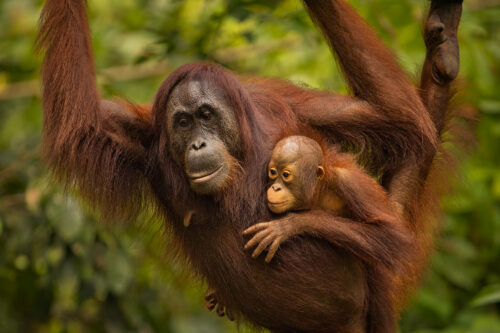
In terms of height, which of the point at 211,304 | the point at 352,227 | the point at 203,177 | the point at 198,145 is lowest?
the point at 211,304

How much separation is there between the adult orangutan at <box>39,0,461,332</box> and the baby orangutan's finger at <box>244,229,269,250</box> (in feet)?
0.26

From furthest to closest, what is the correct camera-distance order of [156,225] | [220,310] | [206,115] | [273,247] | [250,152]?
[156,225]
[220,310]
[250,152]
[206,115]
[273,247]

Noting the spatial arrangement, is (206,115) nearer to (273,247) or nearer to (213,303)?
(273,247)

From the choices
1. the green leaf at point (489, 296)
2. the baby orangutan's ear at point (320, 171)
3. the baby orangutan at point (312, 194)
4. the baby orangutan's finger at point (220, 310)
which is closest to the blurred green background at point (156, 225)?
the green leaf at point (489, 296)

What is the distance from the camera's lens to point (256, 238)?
12.8 feet

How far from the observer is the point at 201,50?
5.54 metres

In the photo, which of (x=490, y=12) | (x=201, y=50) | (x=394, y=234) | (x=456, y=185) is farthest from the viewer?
(x=490, y=12)

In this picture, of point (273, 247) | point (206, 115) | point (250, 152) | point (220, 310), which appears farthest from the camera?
point (220, 310)

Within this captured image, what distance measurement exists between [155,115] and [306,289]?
3.98ft

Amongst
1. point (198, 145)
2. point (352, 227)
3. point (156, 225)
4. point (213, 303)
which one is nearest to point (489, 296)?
point (352, 227)

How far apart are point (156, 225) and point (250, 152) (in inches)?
43.2

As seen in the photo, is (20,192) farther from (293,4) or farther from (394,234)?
(394,234)

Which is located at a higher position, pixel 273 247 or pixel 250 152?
pixel 250 152

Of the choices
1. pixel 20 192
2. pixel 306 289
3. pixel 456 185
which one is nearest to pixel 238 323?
pixel 306 289
